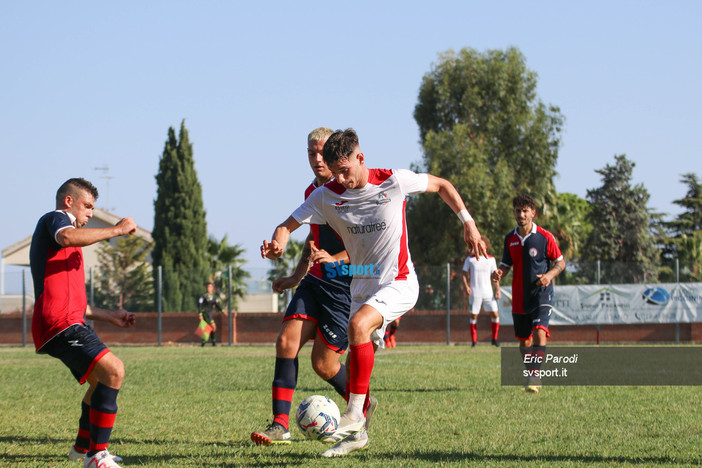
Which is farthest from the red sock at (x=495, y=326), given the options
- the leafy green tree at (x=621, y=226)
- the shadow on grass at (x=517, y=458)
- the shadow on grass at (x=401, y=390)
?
the leafy green tree at (x=621, y=226)

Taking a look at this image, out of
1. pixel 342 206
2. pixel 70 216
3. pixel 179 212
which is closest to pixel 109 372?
pixel 70 216

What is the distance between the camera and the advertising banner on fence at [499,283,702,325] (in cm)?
2197

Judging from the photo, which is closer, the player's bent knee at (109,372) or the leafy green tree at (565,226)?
the player's bent knee at (109,372)

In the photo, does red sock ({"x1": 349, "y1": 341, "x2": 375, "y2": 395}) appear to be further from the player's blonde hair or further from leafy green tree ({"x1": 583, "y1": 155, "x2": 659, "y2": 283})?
leafy green tree ({"x1": 583, "y1": 155, "x2": 659, "y2": 283})

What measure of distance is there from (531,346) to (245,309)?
56.8 feet

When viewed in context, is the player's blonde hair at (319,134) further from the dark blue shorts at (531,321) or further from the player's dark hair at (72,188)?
→ the dark blue shorts at (531,321)

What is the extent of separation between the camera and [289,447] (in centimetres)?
548

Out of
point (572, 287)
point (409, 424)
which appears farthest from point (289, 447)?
point (572, 287)

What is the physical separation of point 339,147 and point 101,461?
2398 millimetres

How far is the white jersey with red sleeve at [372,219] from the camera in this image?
5.18 m

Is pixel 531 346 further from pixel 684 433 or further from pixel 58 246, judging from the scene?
pixel 58 246

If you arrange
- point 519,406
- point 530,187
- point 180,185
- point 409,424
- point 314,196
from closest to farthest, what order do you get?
point 314,196
point 409,424
point 519,406
point 180,185
point 530,187

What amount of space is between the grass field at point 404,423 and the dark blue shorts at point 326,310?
0.78 meters

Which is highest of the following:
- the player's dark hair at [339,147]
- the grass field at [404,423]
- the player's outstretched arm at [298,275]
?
the player's dark hair at [339,147]
